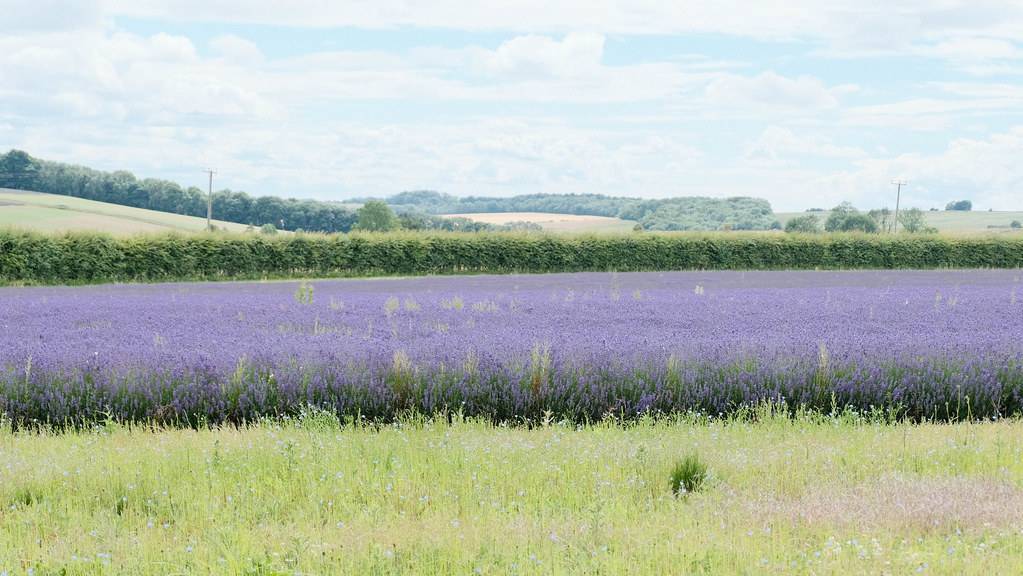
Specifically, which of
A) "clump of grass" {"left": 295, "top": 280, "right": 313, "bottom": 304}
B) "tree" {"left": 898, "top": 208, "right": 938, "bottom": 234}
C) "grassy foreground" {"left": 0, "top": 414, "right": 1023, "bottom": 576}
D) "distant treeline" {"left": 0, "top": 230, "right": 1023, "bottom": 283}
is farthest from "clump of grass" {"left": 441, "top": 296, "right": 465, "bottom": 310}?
"tree" {"left": 898, "top": 208, "right": 938, "bottom": 234}

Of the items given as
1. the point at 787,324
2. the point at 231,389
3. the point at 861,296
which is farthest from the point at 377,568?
the point at 861,296

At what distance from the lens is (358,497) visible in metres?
4.38

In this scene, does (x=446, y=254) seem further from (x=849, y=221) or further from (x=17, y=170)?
(x=17, y=170)

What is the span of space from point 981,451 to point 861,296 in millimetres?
9642

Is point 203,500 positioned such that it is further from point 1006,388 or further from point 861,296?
point 861,296

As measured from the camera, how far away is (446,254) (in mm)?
37375

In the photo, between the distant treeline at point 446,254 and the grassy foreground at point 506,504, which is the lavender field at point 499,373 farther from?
the distant treeline at point 446,254

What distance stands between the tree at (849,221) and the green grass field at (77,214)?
49276 millimetres

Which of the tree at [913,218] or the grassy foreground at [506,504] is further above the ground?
the tree at [913,218]

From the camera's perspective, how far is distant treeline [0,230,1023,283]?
31.1m

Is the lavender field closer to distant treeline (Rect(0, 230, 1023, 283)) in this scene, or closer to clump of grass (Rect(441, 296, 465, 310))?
clump of grass (Rect(441, 296, 465, 310))

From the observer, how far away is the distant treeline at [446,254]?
31.1 m

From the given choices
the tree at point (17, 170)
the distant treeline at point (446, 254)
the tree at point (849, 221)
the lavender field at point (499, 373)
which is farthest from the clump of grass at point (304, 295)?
the tree at point (17, 170)

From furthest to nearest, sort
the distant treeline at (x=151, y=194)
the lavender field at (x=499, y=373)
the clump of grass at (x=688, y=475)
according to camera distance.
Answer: the distant treeline at (x=151, y=194), the lavender field at (x=499, y=373), the clump of grass at (x=688, y=475)
